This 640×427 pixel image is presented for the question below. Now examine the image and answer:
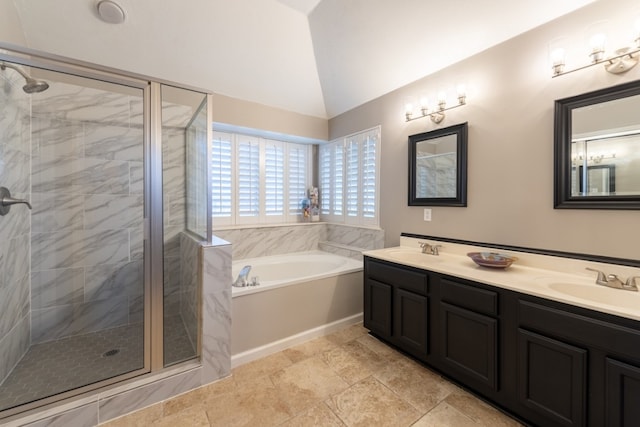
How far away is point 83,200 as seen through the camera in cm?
244

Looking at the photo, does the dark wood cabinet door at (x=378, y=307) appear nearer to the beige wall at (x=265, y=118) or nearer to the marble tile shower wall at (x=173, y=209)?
the marble tile shower wall at (x=173, y=209)

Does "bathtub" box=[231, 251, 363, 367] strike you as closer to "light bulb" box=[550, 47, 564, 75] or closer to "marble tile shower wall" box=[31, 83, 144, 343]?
"marble tile shower wall" box=[31, 83, 144, 343]

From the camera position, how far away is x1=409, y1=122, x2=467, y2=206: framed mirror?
2299 millimetres

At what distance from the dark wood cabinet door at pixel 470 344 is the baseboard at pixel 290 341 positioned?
3.47 ft

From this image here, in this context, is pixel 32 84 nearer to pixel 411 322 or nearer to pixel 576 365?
pixel 411 322

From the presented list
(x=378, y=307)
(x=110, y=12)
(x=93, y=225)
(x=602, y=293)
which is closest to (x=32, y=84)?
(x=110, y=12)

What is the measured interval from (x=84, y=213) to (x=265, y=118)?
2111mm

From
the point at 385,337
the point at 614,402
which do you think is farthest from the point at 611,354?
the point at 385,337

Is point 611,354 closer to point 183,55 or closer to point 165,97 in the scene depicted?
point 165,97

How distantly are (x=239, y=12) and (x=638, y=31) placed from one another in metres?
2.80

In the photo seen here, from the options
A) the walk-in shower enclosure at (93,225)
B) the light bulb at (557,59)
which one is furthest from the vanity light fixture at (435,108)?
the walk-in shower enclosure at (93,225)

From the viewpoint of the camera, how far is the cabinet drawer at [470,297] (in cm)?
160

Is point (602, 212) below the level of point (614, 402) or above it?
above

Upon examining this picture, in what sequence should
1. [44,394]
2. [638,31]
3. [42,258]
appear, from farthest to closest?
[42,258]
[44,394]
[638,31]
